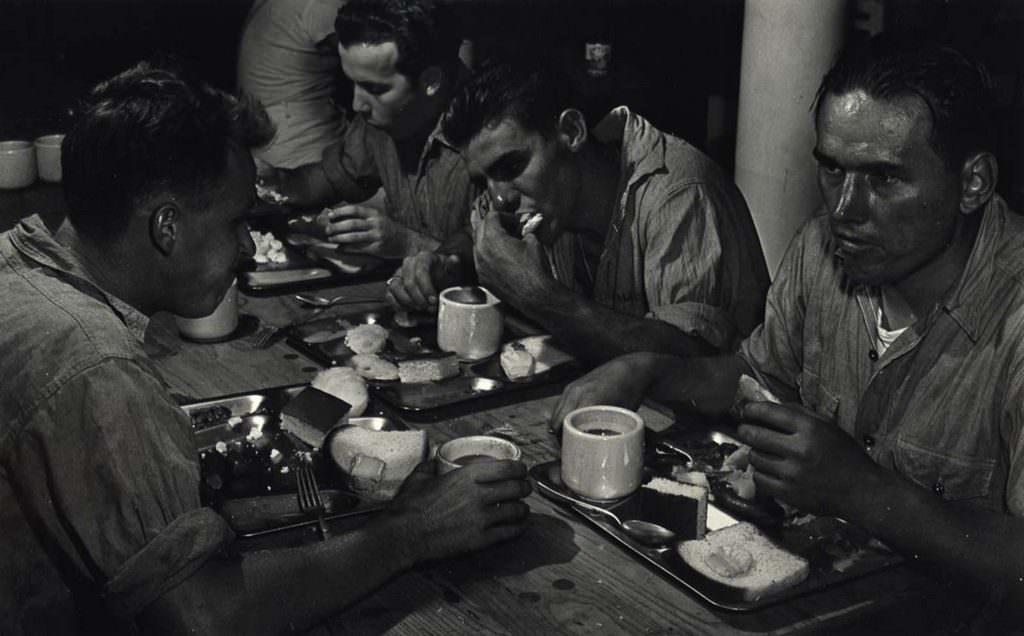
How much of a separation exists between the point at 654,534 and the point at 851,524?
0.38m

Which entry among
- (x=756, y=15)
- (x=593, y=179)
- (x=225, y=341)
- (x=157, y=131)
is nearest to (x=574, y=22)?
(x=756, y=15)

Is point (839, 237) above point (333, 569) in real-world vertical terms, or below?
above

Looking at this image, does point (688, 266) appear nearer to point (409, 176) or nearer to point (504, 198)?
point (504, 198)

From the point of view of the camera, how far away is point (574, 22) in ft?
25.8

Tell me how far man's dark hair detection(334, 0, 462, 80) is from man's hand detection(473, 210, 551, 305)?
1264 mm

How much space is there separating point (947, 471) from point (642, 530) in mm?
792

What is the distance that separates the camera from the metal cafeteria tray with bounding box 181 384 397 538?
7.24ft

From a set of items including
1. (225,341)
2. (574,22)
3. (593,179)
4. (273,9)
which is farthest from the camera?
(574,22)

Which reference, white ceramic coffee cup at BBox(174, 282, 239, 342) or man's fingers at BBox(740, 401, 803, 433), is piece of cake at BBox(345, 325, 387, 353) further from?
man's fingers at BBox(740, 401, 803, 433)

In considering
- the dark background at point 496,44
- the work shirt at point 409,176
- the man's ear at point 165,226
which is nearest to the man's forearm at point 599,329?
the work shirt at point 409,176

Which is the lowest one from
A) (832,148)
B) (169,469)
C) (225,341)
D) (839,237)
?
(225,341)

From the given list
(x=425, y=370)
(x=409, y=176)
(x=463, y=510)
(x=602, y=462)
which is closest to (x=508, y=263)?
(x=425, y=370)

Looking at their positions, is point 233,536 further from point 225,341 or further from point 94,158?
point 225,341

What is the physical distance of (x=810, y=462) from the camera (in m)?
2.08
